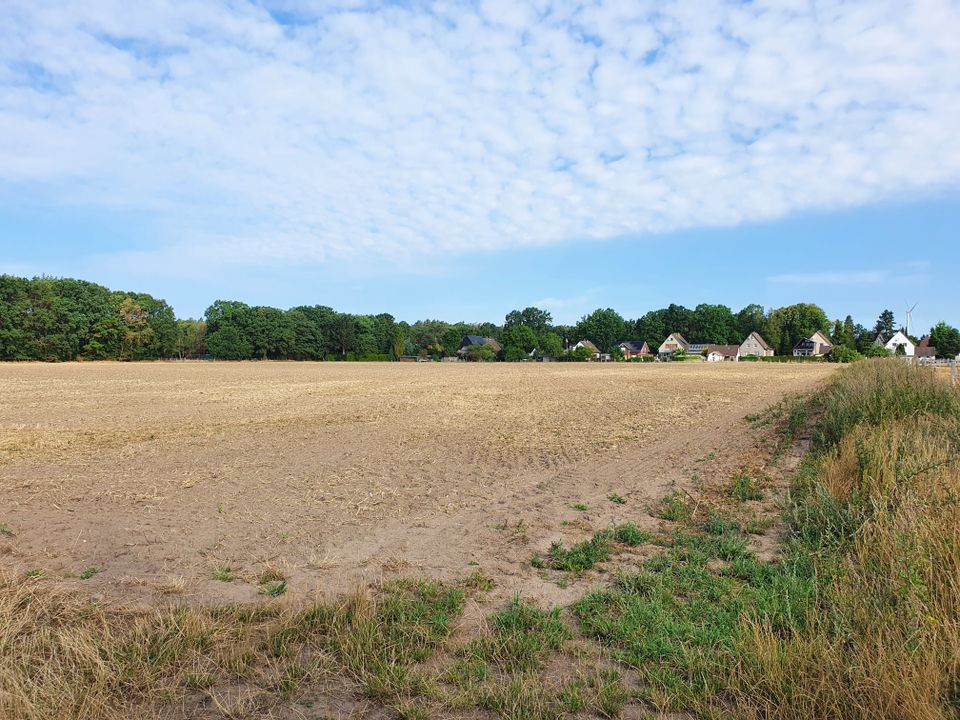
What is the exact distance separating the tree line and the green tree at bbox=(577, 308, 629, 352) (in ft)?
1.01

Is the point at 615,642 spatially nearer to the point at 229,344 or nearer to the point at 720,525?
the point at 720,525

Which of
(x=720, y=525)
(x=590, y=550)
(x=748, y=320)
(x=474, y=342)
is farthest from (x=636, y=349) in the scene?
(x=590, y=550)

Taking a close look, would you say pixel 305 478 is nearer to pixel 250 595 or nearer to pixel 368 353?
pixel 250 595

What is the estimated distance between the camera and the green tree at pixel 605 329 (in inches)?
6649

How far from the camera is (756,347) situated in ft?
468

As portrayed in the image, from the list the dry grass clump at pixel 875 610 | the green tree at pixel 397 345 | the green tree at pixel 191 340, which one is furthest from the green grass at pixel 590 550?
the green tree at pixel 397 345

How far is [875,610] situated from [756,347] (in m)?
155

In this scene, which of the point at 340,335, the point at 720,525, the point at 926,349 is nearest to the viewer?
the point at 720,525

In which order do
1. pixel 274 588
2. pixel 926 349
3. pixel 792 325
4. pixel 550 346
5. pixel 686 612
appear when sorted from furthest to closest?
1. pixel 550 346
2. pixel 792 325
3. pixel 926 349
4. pixel 274 588
5. pixel 686 612

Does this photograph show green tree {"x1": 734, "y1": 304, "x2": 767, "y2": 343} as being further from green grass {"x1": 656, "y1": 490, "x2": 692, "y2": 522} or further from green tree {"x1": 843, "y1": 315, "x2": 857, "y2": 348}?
green grass {"x1": 656, "y1": 490, "x2": 692, "y2": 522}

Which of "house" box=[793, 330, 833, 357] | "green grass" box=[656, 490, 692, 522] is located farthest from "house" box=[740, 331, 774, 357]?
"green grass" box=[656, 490, 692, 522]

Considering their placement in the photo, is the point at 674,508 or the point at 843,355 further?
the point at 843,355

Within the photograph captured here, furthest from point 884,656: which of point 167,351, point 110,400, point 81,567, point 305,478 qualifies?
point 167,351

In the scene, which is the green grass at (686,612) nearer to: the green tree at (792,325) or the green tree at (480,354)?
the green tree at (480,354)
